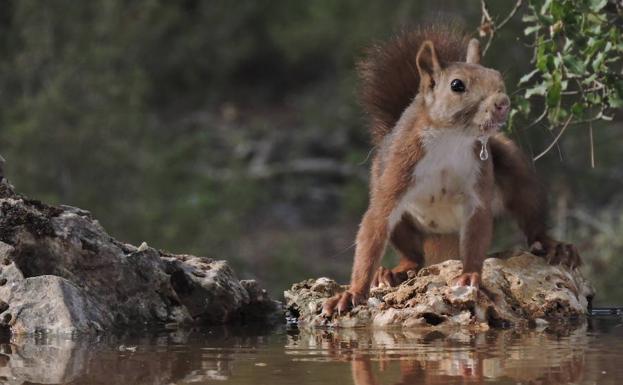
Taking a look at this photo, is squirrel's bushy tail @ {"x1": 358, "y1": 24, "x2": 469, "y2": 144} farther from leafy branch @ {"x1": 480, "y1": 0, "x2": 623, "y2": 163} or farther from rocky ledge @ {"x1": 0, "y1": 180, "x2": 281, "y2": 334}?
rocky ledge @ {"x1": 0, "y1": 180, "x2": 281, "y2": 334}

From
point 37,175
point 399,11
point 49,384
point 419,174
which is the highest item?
point 399,11

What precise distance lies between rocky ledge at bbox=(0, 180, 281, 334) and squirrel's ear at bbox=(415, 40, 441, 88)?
4.67 ft

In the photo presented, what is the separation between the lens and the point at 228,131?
2389 centimetres

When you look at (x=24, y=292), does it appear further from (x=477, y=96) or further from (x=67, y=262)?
(x=477, y=96)

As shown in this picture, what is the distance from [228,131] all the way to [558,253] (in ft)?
A: 55.6

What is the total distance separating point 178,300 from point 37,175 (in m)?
11.7

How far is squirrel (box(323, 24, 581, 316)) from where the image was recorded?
673 cm

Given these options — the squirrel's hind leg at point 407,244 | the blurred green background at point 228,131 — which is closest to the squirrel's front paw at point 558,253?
the squirrel's hind leg at point 407,244

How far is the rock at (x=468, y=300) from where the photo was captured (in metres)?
6.33

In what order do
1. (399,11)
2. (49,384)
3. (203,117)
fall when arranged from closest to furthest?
(49,384) → (399,11) → (203,117)

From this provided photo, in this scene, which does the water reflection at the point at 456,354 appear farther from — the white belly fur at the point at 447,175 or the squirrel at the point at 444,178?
the white belly fur at the point at 447,175

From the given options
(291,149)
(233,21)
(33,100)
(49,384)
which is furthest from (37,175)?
(49,384)

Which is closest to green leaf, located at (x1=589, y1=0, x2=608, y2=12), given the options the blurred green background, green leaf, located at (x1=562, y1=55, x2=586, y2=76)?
green leaf, located at (x1=562, y1=55, x2=586, y2=76)

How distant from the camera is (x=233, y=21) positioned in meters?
25.9
